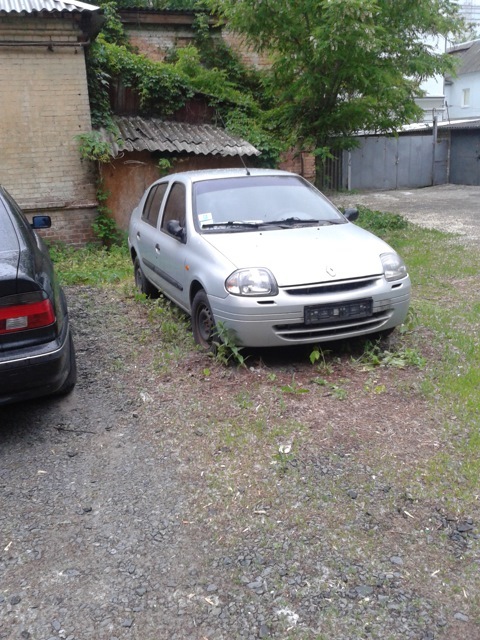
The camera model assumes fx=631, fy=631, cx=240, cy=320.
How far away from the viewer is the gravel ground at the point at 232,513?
2613mm

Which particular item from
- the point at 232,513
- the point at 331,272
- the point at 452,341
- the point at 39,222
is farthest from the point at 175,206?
the point at 232,513

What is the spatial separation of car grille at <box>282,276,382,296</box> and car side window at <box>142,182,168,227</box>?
2597 millimetres

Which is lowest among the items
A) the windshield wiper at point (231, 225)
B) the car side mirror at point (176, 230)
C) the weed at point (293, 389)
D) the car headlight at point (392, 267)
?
the weed at point (293, 389)

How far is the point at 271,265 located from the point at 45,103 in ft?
23.6

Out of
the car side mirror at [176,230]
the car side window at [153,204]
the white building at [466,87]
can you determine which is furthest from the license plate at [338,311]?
the white building at [466,87]

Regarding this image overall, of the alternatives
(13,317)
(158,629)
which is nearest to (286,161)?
(13,317)

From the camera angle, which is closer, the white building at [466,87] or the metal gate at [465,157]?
the metal gate at [465,157]

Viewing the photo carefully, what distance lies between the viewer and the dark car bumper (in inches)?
147

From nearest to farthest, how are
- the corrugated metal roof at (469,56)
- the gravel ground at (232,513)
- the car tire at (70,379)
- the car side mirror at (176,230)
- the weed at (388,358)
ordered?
the gravel ground at (232,513) → the car tire at (70,379) → the weed at (388,358) → the car side mirror at (176,230) → the corrugated metal roof at (469,56)

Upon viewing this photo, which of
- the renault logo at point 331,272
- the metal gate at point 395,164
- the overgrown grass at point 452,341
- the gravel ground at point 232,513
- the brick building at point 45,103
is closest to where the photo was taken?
the gravel ground at point 232,513

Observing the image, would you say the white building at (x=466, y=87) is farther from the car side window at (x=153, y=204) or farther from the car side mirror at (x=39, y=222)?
the car side mirror at (x=39, y=222)

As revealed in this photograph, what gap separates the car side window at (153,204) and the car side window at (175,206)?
269 millimetres

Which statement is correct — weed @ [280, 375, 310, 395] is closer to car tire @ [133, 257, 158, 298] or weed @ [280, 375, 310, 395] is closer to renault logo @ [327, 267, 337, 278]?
renault logo @ [327, 267, 337, 278]

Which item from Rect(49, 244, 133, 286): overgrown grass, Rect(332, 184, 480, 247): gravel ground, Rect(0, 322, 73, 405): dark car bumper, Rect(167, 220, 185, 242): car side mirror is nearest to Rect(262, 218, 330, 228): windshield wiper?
Rect(167, 220, 185, 242): car side mirror
